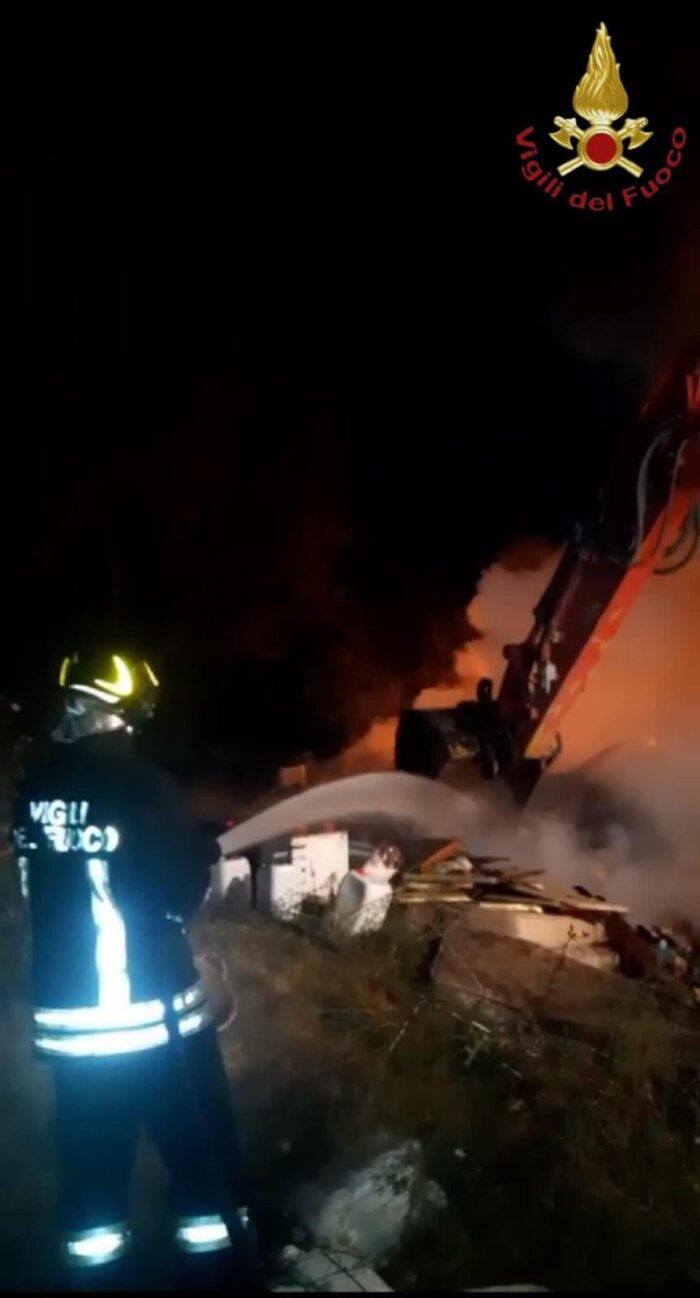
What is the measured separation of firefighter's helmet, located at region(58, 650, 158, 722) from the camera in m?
3.37

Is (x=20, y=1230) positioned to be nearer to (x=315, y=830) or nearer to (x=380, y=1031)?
(x=380, y=1031)

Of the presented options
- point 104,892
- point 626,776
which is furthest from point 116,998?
point 626,776

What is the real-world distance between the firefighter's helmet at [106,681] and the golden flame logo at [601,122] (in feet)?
16.1

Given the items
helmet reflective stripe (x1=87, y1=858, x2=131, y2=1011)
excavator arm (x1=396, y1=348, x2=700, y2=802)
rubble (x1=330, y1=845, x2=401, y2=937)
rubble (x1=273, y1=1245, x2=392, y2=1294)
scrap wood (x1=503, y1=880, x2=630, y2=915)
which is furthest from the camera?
excavator arm (x1=396, y1=348, x2=700, y2=802)

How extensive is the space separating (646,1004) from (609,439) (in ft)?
13.4

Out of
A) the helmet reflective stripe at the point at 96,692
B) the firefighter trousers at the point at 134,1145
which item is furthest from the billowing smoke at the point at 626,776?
the helmet reflective stripe at the point at 96,692

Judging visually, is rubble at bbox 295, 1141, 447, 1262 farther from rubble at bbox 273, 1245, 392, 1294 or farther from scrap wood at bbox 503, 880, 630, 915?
scrap wood at bbox 503, 880, 630, 915

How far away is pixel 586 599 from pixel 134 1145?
446cm

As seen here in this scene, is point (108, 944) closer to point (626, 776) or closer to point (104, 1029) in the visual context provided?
point (104, 1029)

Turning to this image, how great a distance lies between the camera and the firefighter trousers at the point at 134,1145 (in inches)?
126

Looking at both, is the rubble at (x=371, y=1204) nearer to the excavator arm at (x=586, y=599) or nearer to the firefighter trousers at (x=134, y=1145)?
the firefighter trousers at (x=134, y=1145)

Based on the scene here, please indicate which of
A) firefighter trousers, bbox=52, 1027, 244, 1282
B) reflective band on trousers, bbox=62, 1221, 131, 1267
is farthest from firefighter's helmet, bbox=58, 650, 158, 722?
reflective band on trousers, bbox=62, 1221, 131, 1267

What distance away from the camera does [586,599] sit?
269 inches

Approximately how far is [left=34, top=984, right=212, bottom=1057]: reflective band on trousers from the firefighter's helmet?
877 millimetres
